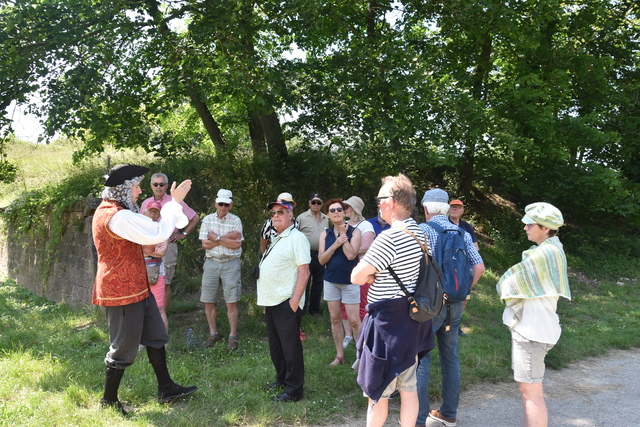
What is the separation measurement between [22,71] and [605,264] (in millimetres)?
13266

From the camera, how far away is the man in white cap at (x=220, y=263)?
674cm

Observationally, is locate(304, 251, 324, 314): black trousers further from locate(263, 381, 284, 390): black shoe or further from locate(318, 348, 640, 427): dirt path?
locate(318, 348, 640, 427): dirt path

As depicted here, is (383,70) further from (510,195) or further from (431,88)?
(510,195)

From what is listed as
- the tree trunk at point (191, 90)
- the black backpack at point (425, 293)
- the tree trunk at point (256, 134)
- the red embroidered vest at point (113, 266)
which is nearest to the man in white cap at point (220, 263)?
the red embroidered vest at point (113, 266)

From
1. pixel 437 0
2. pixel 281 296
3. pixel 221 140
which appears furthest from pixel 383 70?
pixel 281 296

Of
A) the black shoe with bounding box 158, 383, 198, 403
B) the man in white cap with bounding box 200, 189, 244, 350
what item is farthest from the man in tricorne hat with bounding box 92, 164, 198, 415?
the man in white cap with bounding box 200, 189, 244, 350

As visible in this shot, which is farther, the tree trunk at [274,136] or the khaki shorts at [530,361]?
the tree trunk at [274,136]

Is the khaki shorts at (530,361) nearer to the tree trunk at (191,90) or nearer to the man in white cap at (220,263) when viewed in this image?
the man in white cap at (220,263)

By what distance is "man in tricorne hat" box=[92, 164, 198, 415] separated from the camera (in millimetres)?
4172

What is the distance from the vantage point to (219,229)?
685 cm

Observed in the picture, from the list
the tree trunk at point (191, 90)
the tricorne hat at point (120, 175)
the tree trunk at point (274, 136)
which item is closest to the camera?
the tricorne hat at point (120, 175)

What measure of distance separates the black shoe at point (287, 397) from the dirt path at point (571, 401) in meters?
0.53

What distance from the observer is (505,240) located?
43.5 ft

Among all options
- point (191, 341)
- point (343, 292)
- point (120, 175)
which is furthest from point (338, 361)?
point (120, 175)
